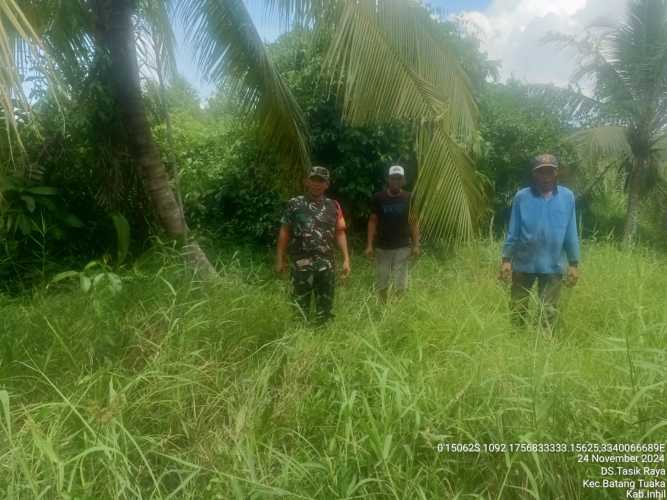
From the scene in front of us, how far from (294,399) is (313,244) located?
132cm

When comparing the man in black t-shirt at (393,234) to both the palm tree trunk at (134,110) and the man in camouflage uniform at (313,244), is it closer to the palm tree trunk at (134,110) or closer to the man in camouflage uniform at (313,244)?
the man in camouflage uniform at (313,244)

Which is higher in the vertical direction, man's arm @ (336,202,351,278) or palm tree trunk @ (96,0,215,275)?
palm tree trunk @ (96,0,215,275)

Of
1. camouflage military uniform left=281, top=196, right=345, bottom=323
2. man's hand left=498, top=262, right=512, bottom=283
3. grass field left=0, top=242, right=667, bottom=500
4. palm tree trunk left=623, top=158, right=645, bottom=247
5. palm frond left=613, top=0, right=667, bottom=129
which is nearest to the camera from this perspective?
grass field left=0, top=242, right=667, bottom=500

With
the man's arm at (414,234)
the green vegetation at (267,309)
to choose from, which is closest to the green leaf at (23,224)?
the green vegetation at (267,309)

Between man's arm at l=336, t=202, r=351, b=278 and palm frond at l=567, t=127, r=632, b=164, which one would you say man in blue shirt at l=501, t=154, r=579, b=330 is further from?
palm frond at l=567, t=127, r=632, b=164

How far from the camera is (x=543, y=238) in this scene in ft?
9.80

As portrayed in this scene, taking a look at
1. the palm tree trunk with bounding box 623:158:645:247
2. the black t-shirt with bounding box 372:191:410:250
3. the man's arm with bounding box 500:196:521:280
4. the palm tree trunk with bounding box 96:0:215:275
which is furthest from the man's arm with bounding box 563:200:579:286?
the palm tree trunk with bounding box 623:158:645:247

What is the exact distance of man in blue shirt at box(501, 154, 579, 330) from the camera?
2969 mm

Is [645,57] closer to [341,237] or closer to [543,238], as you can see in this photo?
[543,238]

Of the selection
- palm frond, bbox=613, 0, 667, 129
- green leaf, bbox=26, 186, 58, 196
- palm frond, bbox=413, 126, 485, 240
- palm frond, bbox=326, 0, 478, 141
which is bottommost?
green leaf, bbox=26, 186, 58, 196

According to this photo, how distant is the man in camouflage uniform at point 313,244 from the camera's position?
10.6 feet

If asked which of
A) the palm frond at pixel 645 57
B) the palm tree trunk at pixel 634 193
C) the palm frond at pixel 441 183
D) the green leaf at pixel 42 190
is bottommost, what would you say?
the palm tree trunk at pixel 634 193

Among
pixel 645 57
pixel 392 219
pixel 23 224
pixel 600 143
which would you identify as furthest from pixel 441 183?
pixel 645 57

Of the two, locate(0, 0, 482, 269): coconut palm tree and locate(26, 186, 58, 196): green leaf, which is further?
locate(26, 186, 58, 196): green leaf
